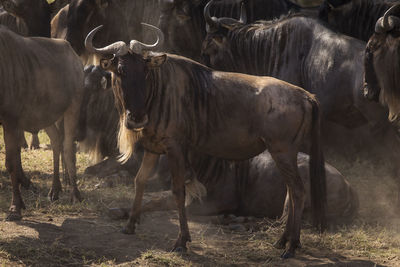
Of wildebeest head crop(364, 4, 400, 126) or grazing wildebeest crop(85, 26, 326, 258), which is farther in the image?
wildebeest head crop(364, 4, 400, 126)

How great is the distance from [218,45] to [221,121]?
286 centimetres

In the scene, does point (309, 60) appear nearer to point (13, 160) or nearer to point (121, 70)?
point (121, 70)

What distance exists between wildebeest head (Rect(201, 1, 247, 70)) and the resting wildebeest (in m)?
1.86

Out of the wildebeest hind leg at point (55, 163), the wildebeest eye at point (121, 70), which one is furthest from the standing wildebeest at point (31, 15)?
the wildebeest eye at point (121, 70)

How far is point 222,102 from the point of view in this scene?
16.7ft

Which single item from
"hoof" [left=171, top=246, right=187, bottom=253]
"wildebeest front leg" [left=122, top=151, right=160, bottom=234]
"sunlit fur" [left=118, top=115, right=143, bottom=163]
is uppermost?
"sunlit fur" [left=118, top=115, right=143, bottom=163]

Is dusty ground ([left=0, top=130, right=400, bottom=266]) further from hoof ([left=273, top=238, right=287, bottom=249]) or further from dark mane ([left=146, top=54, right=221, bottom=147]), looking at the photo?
dark mane ([left=146, top=54, right=221, bottom=147])

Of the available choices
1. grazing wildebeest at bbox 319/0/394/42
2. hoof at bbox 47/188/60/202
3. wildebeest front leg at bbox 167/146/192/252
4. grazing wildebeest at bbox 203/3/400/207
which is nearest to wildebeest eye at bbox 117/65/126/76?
wildebeest front leg at bbox 167/146/192/252

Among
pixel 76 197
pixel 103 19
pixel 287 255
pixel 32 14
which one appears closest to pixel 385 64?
pixel 287 255

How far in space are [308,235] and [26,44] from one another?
2991 millimetres

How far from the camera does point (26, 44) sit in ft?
20.0

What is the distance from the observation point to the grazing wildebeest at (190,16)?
9.20 metres

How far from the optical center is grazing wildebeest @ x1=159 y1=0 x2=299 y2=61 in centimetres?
920

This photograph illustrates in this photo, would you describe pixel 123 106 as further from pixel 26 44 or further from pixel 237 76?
pixel 26 44
